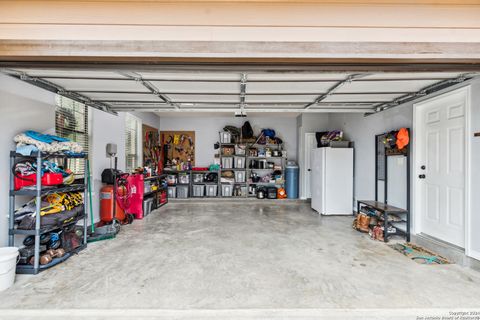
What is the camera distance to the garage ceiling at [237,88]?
294cm

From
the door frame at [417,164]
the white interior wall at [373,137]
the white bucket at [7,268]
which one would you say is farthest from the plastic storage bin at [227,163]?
the white bucket at [7,268]

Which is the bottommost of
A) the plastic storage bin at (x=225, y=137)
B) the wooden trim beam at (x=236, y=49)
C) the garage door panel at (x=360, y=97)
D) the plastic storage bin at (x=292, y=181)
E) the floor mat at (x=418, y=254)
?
the floor mat at (x=418, y=254)

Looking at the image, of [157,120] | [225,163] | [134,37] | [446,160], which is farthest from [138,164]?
[446,160]

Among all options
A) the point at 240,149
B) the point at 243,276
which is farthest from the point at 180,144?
the point at 243,276

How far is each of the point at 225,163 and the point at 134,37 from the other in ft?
19.2

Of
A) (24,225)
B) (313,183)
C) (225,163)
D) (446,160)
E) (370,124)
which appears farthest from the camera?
(225,163)

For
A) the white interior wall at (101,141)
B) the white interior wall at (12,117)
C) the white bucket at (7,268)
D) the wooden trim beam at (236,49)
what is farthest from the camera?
the white interior wall at (101,141)

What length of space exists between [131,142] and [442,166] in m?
6.20

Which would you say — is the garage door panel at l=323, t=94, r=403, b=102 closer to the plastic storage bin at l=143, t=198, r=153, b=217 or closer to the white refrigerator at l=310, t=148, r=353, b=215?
the white refrigerator at l=310, t=148, r=353, b=215

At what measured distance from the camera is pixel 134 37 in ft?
6.41

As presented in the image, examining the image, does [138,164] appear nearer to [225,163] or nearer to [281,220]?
[225,163]

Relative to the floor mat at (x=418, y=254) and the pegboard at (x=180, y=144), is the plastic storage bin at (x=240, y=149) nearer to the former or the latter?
the pegboard at (x=180, y=144)

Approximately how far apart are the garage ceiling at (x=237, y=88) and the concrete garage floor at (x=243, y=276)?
2.10m

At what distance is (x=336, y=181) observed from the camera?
5719mm
